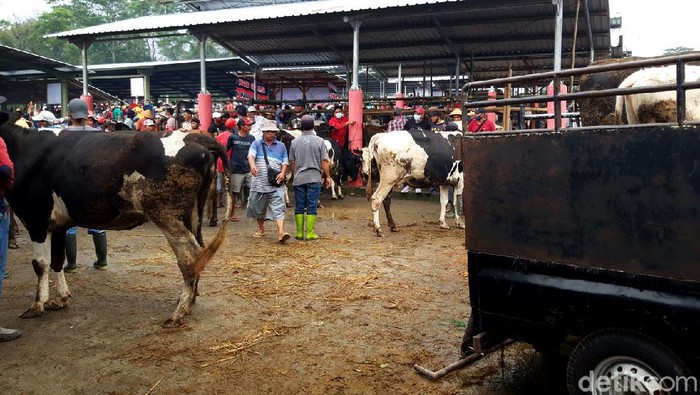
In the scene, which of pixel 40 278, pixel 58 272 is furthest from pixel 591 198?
pixel 58 272

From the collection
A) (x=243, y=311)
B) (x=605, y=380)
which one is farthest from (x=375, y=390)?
(x=243, y=311)

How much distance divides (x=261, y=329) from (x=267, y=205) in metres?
4.11

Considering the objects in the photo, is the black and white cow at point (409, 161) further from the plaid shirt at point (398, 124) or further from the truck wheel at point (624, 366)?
the truck wheel at point (624, 366)

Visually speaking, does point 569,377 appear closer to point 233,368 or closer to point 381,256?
point 233,368

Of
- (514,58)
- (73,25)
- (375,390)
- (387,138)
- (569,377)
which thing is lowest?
(375,390)

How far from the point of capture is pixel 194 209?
5566 mm

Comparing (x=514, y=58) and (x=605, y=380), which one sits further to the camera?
(x=514, y=58)

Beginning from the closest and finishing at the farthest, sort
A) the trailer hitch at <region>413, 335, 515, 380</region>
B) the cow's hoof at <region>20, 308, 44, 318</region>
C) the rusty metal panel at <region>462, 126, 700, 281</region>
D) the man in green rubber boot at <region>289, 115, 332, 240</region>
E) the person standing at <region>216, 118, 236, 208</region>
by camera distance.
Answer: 1. the rusty metal panel at <region>462, 126, 700, 281</region>
2. the trailer hitch at <region>413, 335, 515, 380</region>
3. the cow's hoof at <region>20, 308, 44, 318</region>
4. the man in green rubber boot at <region>289, 115, 332, 240</region>
5. the person standing at <region>216, 118, 236, 208</region>

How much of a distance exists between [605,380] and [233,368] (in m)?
2.53

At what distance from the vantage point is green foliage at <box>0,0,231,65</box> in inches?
1647

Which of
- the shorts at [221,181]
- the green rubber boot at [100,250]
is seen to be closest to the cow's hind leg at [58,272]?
the green rubber boot at [100,250]

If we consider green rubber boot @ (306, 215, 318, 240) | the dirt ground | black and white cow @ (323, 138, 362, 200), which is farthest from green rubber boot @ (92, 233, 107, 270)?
black and white cow @ (323, 138, 362, 200)

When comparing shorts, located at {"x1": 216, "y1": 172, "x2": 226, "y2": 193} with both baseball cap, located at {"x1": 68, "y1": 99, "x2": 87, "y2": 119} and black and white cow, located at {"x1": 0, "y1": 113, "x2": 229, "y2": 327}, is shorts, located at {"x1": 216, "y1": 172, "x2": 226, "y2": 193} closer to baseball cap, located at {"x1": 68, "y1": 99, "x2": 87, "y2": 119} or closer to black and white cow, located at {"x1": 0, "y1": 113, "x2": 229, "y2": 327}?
baseball cap, located at {"x1": 68, "y1": 99, "x2": 87, "y2": 119}

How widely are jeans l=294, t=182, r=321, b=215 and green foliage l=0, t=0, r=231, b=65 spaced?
103ft
